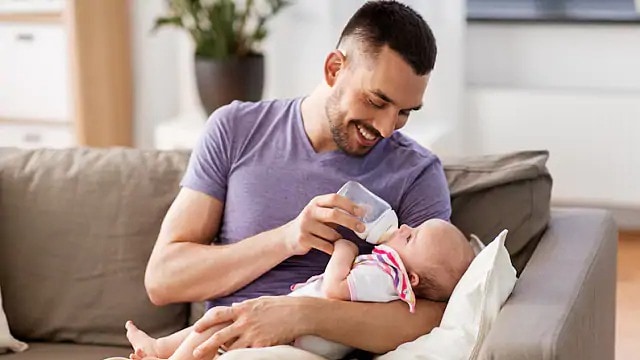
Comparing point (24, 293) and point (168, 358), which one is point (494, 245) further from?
point (24, 293)

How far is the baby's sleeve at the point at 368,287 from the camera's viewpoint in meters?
2.08

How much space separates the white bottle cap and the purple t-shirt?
71mm

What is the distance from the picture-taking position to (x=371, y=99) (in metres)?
2.17

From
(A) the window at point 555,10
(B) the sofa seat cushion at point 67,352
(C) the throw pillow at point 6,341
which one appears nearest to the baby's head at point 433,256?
(B) the sofa seat cushion at point 67,352

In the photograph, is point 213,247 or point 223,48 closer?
point 213,247

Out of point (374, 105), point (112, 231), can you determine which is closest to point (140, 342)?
point (112, 231)

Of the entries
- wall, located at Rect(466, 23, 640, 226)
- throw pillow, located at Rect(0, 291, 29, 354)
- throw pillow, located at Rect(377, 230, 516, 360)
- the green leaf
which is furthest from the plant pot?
throw pillow, located at Rect(377, 230, 516, 360)

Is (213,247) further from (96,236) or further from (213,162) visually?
(96,236)

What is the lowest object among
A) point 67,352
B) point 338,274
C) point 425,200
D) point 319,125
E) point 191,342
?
point 67,352

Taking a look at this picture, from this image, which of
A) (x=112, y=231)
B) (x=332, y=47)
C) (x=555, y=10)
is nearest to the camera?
(x=112, y=231)

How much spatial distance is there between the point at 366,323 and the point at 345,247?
15 centimetres

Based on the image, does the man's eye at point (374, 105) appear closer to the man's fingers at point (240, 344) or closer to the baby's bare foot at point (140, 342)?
the man's fingers at point (240, 344)

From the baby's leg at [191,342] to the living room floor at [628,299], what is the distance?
5.43 feet

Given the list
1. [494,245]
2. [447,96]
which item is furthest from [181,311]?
[447,96]
